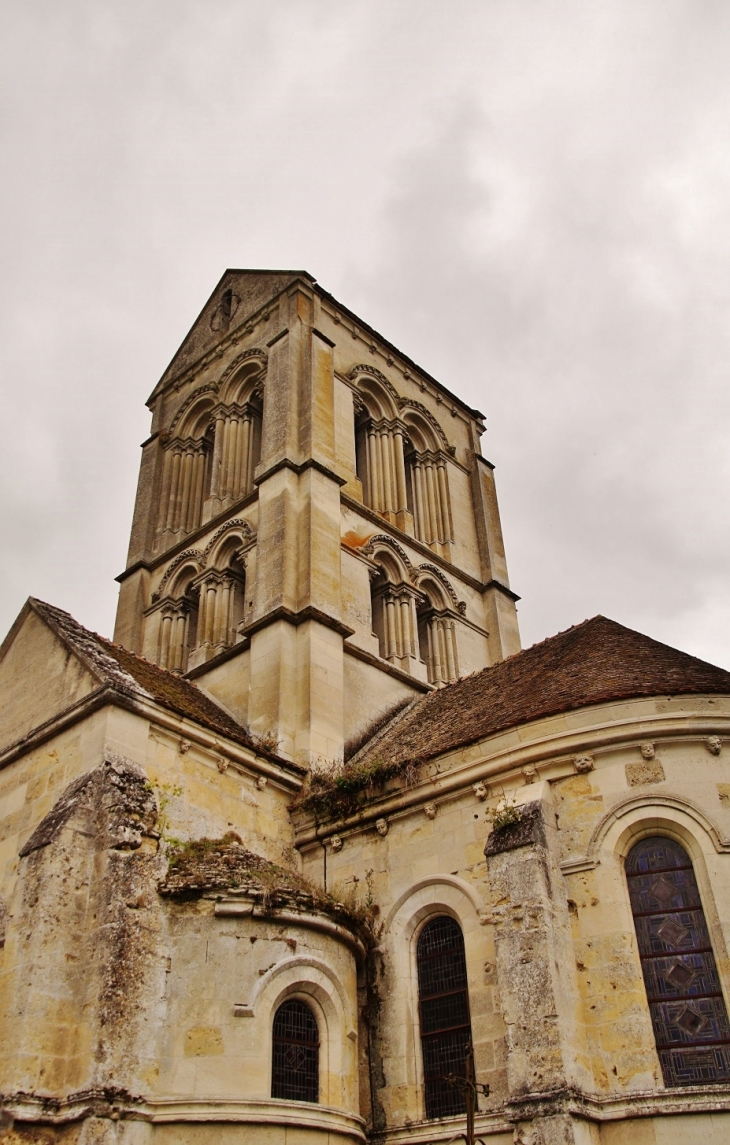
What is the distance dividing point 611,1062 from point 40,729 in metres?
8.97

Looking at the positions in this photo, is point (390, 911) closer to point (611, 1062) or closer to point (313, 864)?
point (313, 864)

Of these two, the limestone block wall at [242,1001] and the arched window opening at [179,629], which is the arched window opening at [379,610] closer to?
the arched window opening at [179,629]

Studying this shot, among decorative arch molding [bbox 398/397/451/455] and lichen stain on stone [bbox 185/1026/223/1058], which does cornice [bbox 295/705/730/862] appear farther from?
decorative arch molding [bbox 398/397/451/455]

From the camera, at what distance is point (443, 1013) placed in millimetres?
13492

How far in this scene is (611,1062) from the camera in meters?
11.7

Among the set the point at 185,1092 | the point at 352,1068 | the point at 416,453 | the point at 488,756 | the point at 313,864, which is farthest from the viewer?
the point at 416,453

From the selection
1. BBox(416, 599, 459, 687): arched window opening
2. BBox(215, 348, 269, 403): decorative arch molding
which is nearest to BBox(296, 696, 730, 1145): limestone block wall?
BBox(416, 599, 459, 687): arched window opening

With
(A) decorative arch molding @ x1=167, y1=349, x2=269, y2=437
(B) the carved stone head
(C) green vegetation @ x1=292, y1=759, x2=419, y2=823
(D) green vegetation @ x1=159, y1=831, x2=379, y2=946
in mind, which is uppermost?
(A) decorative arch molding @ x1=167, y1=349, x2=269, y2=437

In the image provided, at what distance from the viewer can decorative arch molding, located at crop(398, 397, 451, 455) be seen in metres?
27.4

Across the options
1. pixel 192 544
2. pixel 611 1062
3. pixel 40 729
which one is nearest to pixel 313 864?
pixel 40 729

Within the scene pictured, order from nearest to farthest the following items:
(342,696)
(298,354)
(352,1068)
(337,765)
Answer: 1. (352,1068)
2. (337,765)
3. (342,696)
4. (298,354)

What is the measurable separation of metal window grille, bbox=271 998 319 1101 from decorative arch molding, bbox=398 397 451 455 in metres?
17.6

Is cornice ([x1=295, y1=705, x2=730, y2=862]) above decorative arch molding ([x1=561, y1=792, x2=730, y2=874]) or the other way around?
above

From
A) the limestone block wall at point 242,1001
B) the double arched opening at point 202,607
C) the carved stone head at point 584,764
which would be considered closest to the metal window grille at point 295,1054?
the limestone block wall at point 242,1001
